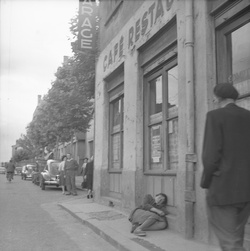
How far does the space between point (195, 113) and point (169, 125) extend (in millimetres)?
1592

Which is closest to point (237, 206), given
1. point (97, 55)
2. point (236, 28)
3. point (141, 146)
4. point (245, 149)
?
point (245, 149)

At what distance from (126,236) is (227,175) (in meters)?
3.58

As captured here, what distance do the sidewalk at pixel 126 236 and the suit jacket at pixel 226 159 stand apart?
55 cm

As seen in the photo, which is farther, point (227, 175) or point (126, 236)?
point (126, 236)

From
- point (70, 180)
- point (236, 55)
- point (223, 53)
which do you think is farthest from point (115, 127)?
point (70, 180)

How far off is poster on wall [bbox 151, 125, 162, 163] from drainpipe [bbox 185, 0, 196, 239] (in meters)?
1.91

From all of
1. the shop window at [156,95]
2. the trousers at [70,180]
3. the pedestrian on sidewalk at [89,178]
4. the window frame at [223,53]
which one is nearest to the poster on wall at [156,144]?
the shop window at [156,95]

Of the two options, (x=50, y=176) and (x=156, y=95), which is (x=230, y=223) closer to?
(x=156, y=95)

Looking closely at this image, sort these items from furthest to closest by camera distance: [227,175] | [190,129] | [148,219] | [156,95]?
[156,95] < [148,219] < [190,129] < [227,175]

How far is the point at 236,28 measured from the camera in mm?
5504

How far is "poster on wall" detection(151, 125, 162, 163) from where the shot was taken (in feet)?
25.8

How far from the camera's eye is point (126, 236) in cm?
625

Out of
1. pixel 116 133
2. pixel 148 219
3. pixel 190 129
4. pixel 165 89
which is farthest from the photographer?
pixel 116 133

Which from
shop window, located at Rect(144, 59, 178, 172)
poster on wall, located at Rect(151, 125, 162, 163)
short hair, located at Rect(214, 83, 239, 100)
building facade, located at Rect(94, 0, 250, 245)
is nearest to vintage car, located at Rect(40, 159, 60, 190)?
building facade, located at Rect(94, 0, 250, 245)
